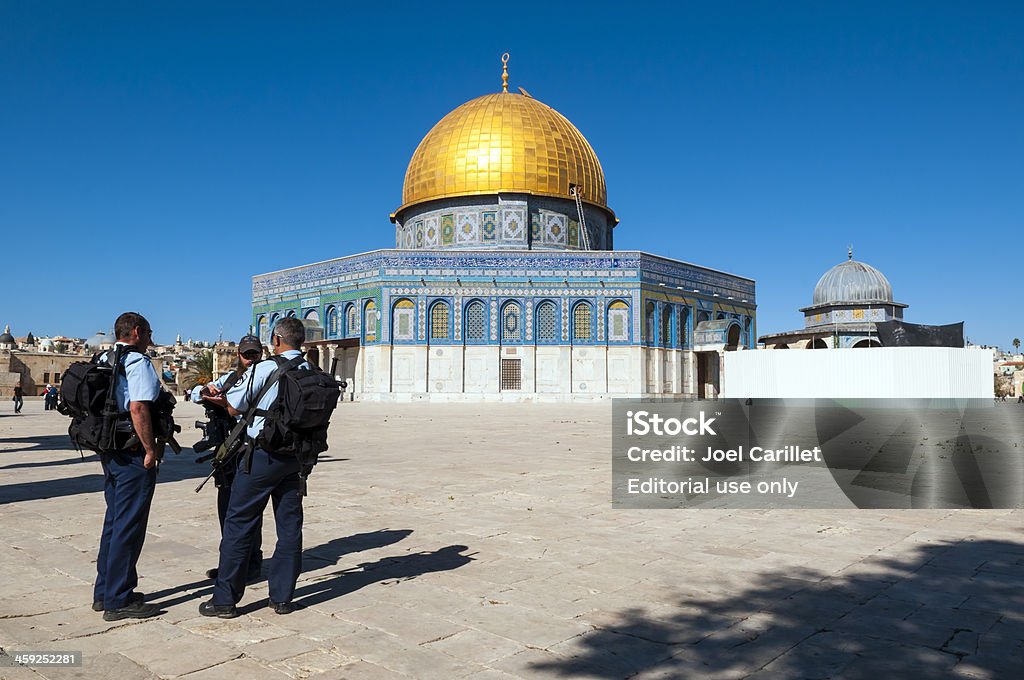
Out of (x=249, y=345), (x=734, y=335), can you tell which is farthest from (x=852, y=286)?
(x=249, y=345)

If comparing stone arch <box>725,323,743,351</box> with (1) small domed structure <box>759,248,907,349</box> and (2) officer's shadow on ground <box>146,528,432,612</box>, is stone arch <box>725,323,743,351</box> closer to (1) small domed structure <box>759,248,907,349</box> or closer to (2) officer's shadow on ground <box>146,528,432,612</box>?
(1) small domed structure <box>759,248,907,349</box>

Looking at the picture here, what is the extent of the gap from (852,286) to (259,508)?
5231 cm

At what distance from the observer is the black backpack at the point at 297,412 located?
3.73 m

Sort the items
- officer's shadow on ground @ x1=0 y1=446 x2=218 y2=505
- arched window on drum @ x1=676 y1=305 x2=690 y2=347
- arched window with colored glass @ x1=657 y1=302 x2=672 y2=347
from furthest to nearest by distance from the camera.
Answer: arched window on drum @ x1=676 y1=305 x2=690 y2=347 < arched window with colored glass @ x1=657 y1=302 x2=672 y2=347 < officer's shadow on ground @ x1=0 y1=446 x2=218 y2=505

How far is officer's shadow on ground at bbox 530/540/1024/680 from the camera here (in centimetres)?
310

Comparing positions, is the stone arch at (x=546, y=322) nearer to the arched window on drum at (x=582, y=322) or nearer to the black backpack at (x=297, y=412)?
the arched window on drum at (x=582, y=322)

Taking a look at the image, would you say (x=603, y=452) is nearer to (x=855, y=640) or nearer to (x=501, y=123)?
(x=855, y=640)

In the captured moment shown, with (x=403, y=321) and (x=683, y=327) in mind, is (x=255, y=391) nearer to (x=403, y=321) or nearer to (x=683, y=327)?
(x=403, y=321)

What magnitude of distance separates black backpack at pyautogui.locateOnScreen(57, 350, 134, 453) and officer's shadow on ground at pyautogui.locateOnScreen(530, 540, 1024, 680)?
7.76 feet

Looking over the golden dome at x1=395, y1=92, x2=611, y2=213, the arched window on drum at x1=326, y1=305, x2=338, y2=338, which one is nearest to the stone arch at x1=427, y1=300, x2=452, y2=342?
the arched window on drum at x1=326, y1=305, x2=338, y2=338

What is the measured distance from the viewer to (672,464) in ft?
29.0

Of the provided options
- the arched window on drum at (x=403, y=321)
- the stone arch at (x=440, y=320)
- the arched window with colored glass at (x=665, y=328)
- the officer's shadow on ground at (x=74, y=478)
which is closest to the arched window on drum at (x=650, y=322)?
the arched window with colored glass at (x=665, y=328)

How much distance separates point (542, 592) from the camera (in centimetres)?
418

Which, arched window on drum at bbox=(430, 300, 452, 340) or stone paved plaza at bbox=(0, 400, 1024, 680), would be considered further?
arched window on drum at bbox=(430, 300, 452, 340)
